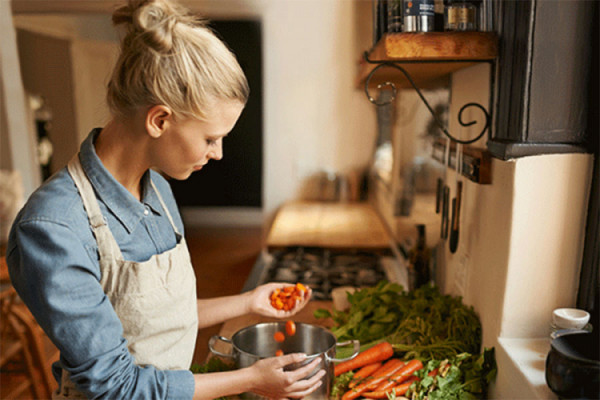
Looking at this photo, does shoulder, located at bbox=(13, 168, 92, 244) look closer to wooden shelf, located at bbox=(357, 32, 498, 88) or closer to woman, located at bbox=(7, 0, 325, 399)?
woman, located at bbox=(7, 0, 325, 399)

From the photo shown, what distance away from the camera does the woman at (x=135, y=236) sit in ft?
2.77

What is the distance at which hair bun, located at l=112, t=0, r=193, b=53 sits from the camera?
0.88 meters

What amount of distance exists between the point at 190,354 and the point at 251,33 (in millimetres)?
5295

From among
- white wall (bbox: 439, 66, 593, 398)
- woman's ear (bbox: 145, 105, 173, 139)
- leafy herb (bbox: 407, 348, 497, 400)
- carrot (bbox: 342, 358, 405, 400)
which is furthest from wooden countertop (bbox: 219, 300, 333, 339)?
woman's ear (bbox: 145, 105, 173, 139)

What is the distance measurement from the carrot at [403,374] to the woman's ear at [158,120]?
79 cm

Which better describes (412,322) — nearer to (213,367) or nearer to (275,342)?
(275,342)

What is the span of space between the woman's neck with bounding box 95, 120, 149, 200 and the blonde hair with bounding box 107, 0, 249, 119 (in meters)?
0.05

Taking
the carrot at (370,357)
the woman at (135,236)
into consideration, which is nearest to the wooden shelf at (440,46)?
the woman at (135,236)

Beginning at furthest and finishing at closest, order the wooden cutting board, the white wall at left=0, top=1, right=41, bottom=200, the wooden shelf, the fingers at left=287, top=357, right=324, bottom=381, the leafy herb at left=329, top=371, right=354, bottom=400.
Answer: the white wall at left=0, top=1, right=41, bottom=200 → the wooden cutting board → the leafy herb at left=329, top=371, right=354, bottom=400 → the wooden shelf → the fingers at left=287, top=357, right=324, bottom=381

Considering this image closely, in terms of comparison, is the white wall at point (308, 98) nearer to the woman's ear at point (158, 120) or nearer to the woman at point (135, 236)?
the woman at point (135, 236)

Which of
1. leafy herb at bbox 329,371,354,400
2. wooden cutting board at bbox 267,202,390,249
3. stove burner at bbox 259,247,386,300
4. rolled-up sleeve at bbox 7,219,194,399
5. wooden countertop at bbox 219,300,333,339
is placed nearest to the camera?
rolled-up sleeve at bbox 7,219,194,399

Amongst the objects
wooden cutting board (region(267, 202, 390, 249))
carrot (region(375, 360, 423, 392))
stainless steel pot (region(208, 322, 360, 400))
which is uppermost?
stainless steel pot (region(208, 322, 360, 400))

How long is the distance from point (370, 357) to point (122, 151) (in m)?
0.82

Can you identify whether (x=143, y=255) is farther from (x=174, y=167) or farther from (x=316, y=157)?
(x=316, y=157)
